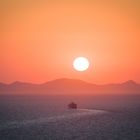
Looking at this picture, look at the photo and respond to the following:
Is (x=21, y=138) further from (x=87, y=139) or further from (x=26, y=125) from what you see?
(x=26, y=125)

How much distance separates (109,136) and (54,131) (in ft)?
36.6

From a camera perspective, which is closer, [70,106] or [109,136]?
[109,136]

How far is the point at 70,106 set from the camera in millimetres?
135250

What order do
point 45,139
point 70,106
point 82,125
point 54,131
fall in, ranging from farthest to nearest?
1. point 70,106
2. point 82,125
3. point 54,131
4. point 45,139

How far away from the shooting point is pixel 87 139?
58312 millimetres

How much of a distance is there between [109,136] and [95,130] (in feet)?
27.6

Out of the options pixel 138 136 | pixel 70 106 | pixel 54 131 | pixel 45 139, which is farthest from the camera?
pixel 70 106

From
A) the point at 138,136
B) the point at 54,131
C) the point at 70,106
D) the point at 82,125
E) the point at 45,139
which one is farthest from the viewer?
the point at 70,106

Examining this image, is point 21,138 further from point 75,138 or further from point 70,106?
point 70,106

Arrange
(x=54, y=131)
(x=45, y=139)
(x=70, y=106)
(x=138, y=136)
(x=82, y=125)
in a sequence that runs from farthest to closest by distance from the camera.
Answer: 1. (x=70, y=106)
2. (x=82, y=125)
3. (x=54, y=131)
4. (x=138, y=136)
5. (x=45, y=139)

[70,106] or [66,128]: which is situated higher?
[70,106]

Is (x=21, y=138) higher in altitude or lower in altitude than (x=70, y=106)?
lower

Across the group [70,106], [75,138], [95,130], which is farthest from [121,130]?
[70,106]

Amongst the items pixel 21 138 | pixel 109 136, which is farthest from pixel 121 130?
pixel 21 138
